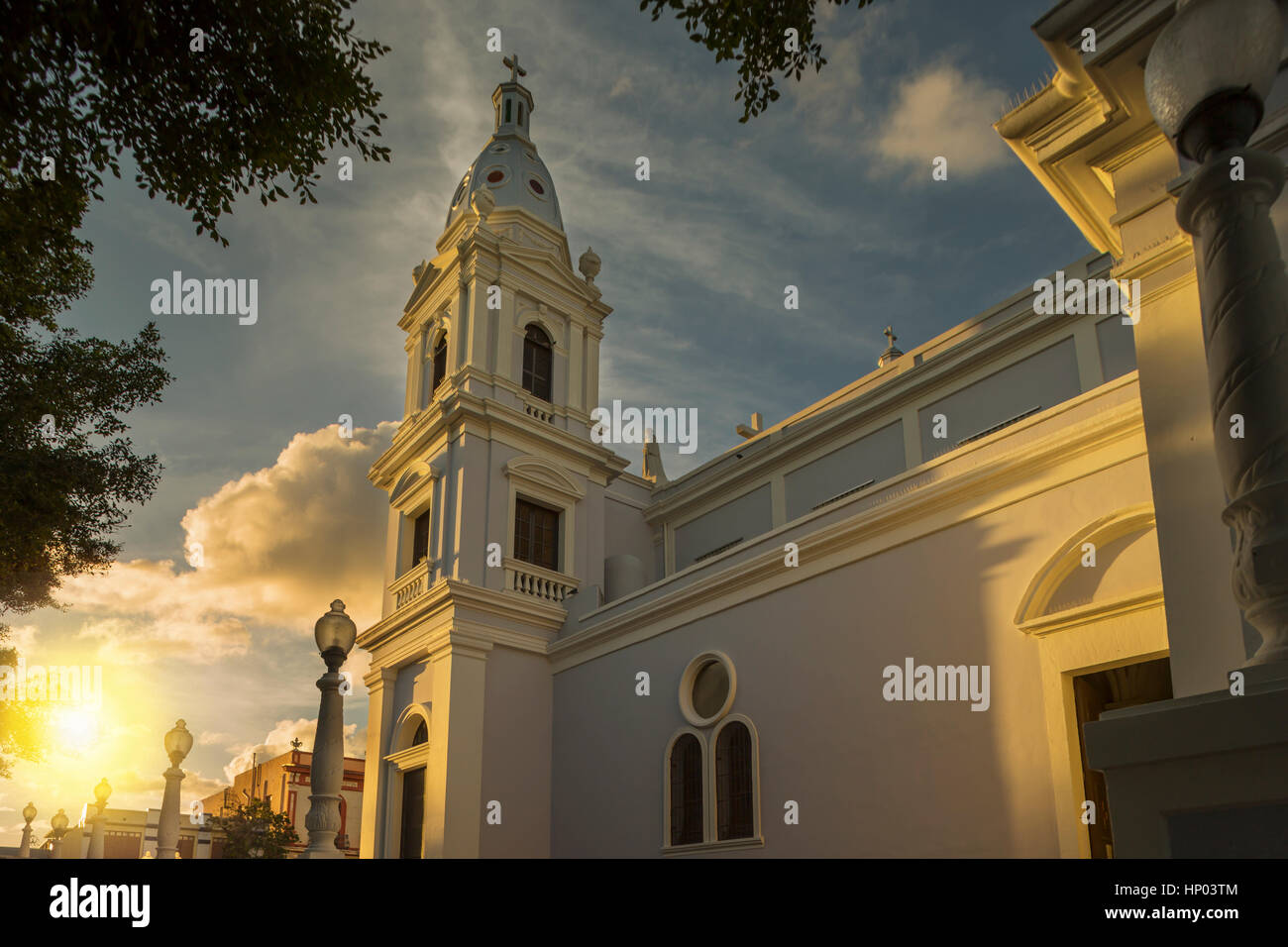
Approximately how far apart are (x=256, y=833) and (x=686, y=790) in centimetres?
3216

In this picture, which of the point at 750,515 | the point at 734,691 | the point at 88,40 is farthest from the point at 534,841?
the point at 88,40

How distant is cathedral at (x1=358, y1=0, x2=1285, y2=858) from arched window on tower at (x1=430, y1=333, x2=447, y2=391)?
3.7 inches

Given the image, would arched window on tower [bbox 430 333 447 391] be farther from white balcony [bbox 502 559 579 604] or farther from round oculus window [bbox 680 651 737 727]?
round oculus window [bbox 680 651 737 727]

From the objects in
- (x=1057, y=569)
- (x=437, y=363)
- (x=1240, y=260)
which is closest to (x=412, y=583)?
(x=437, y=363)

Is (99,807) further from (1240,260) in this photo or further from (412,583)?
(1240,260)

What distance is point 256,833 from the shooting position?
1587 inches

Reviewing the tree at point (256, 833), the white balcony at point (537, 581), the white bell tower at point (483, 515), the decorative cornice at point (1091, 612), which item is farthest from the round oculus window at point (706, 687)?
the tree at point (256, 833)

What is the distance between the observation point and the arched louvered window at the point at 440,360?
22062mm

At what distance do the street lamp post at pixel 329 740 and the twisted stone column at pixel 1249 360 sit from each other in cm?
813

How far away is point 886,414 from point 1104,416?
8995 millimetres

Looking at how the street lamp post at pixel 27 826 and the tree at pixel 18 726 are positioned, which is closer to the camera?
the tree at pixel 18 726

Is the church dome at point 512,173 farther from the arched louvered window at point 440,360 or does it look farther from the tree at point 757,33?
the tree at point 757,33

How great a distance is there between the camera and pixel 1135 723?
3172 millimetres

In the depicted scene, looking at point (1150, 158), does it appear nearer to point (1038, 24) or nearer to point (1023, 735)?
point (1038, 24)
